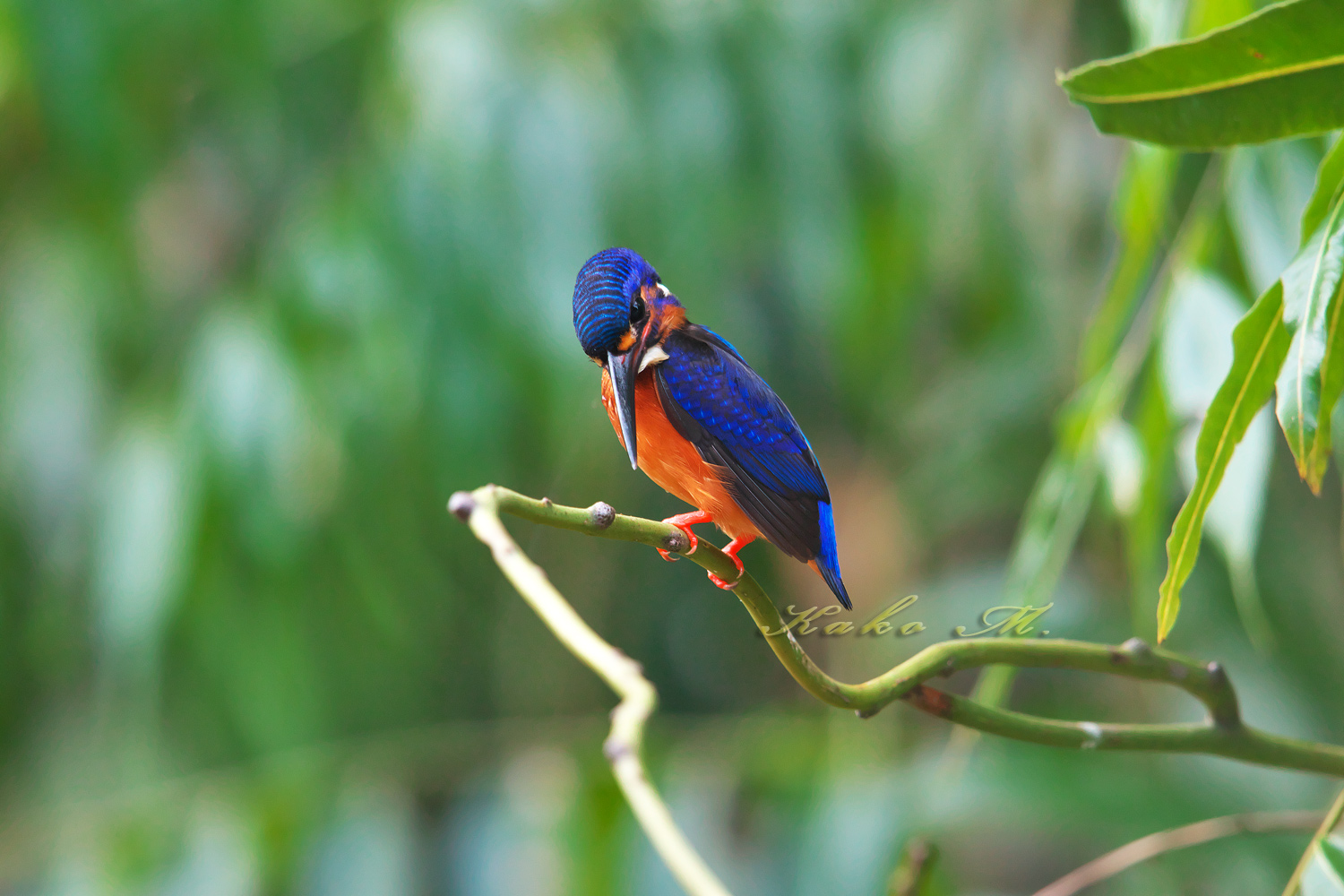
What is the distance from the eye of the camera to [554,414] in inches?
107

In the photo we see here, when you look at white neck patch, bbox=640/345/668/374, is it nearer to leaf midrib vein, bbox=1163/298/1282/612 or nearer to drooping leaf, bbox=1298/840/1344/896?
leaf midrib vein, bbox=1163/298/1282/612

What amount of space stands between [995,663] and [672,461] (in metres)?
0.27

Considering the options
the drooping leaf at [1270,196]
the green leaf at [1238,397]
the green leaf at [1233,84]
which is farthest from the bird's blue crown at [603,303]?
the drooping leaf at [1270,196]

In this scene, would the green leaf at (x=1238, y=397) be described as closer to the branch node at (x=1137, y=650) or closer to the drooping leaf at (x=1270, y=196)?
the branch node at (x=1137, y=650)

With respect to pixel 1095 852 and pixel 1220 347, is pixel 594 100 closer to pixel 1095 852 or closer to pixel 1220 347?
pixel 1220 347

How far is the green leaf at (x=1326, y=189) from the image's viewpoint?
0.78 metres

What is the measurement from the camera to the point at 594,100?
109 inches

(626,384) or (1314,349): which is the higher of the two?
(626,384)

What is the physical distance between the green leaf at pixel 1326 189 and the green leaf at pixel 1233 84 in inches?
1.5

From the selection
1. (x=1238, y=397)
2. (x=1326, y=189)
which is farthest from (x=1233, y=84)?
(x=1238, y=397)

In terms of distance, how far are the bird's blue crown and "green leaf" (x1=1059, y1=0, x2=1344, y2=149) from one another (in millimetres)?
334

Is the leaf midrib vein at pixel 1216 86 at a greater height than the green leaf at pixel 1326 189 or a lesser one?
greater

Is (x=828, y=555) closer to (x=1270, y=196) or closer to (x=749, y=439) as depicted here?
(x=749, y=439)

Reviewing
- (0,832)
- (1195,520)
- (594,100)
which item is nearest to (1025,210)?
(594,100)
